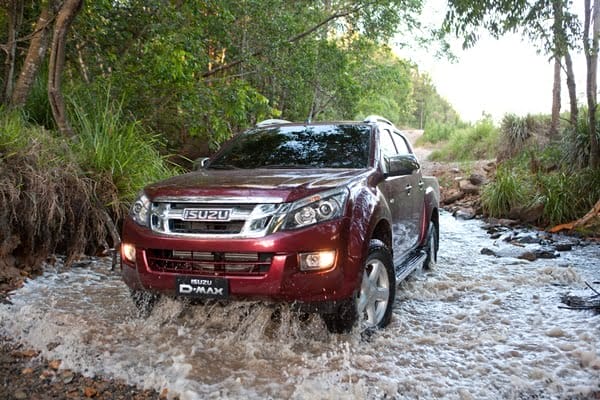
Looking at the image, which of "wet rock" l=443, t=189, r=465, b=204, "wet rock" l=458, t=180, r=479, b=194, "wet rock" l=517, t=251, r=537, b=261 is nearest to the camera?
"wet rock" l=517, t=251, r=537, b=261

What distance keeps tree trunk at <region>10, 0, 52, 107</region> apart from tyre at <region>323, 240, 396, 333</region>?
210 inches

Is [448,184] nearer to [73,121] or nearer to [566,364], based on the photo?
[73,121]

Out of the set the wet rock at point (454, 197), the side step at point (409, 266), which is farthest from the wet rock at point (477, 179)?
the side step at point (409, 266)

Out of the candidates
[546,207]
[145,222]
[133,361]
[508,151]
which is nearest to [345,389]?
[133,361]

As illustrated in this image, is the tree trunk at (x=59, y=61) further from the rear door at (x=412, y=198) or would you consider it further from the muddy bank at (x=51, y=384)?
the rear door at (x=412, y=198)

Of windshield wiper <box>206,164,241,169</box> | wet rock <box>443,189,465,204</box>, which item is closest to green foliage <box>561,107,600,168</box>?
wet rock <box>443,189,465,204</box>

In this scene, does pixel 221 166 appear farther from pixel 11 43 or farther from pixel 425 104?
pixel 425 104

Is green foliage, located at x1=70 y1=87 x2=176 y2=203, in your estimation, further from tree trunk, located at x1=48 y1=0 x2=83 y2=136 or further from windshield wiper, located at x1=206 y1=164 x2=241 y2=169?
windshield wiper, located at x1=206 y1=164 x2=241 y2=169

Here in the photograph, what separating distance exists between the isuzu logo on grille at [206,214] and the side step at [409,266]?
5.28 ft

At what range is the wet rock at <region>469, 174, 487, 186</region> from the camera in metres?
14.0

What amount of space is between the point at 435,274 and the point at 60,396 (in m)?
4.36

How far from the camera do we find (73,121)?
22.5 ft

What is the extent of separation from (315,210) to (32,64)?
549 cm

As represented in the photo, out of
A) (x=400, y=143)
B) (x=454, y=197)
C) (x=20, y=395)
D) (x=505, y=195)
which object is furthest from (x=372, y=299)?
(x=454, y=197)
